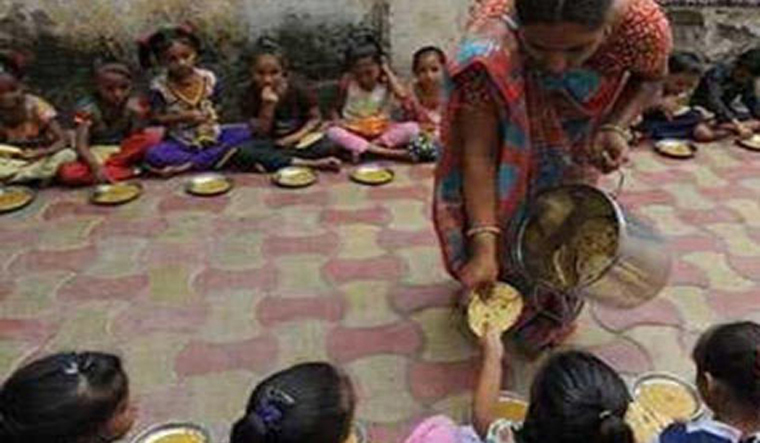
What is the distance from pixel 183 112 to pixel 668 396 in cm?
248

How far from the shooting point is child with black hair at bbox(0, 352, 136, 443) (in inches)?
60.7

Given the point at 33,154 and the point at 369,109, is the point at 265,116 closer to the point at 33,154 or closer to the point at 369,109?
the point at 369,109

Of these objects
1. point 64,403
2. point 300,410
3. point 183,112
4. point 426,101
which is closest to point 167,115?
point 183,112

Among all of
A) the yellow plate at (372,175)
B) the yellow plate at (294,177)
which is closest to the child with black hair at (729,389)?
the yellow plate at (372,175)

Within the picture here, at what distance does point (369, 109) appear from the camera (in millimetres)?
4133

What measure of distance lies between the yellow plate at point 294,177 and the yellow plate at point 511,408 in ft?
5.55

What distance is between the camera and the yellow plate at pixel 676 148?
4.00 m

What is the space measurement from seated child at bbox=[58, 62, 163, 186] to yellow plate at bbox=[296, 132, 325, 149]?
0.63 metres

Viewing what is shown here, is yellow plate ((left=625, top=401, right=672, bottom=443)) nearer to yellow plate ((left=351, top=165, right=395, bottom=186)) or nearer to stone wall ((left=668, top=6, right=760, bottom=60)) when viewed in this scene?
yellow plate ((left=351, top=165, right=395, bottom=186))

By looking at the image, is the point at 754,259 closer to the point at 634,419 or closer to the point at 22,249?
the point at 634,419

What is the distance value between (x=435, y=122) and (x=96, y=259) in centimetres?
169

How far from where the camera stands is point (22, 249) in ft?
10.5

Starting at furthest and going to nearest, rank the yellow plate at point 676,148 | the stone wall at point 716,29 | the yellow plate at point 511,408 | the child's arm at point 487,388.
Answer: the stone wall at point 716,29 → the yellow plate at point 676,148 → the yellow plate at point 511,408 → the child's arm at point 487,388

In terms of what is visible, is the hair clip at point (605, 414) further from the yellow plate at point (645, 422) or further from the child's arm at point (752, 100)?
the child's arm at point (752, 100)
